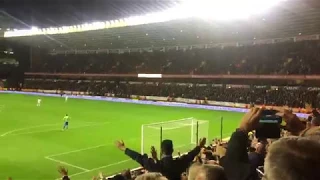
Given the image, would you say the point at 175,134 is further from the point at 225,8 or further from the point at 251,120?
the point at 225,8

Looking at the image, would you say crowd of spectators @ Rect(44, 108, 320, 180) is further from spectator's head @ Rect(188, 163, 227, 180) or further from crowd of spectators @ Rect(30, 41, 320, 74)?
crowd of spectators @ Rect(30, 41, 320, 74)

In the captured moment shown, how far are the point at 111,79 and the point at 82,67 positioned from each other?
9.67m

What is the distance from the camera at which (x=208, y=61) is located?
56.6 meters

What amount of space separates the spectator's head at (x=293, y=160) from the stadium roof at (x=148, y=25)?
91.3ft

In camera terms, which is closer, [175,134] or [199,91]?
[175,134]

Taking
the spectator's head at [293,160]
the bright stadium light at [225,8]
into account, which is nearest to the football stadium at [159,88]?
the spectator's head at [293,160]

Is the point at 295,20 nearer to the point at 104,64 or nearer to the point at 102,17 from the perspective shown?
the point at 102,17

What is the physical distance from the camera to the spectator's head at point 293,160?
183 centimetres

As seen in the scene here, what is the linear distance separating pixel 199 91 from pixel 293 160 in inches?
1962

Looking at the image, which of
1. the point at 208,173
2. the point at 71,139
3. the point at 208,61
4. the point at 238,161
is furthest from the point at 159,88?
the point at 208,173

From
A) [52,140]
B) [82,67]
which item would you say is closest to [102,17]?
[82,67]

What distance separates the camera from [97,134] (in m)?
26.4

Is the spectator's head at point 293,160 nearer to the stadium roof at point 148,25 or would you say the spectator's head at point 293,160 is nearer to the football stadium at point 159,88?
the football stadium at point 159,88

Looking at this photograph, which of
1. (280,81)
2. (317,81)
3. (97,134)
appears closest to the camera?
(97,134)
